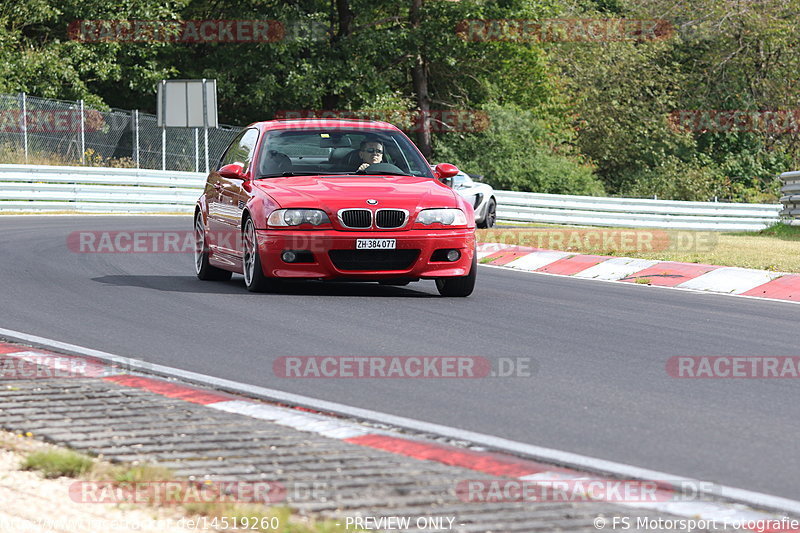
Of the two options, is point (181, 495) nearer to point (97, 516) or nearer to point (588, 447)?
point (97, 516)

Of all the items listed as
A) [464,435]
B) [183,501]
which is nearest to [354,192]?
[464,435]

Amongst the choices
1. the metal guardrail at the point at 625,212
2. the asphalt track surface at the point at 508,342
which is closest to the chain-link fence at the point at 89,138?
the metal guardrail at the point at 625,212

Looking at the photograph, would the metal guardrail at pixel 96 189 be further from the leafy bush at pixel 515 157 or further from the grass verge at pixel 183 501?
the grass verge at pixel 183 501

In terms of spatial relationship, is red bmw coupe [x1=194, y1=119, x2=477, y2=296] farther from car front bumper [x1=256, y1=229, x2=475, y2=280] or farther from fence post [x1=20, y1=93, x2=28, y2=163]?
fence post [x1=20, y1=93, x2=28, y2=163]

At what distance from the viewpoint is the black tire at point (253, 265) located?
445 inches

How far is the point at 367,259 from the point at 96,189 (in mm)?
19558

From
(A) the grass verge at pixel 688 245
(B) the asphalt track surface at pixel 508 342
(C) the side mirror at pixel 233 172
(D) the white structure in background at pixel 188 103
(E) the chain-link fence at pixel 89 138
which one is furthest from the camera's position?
(D) the white structure in background at pixel 188 103

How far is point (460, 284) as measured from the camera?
38.3 feet

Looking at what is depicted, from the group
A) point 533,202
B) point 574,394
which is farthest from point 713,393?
point 533,202

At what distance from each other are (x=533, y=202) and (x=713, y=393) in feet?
85.6

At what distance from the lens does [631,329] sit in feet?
32.1

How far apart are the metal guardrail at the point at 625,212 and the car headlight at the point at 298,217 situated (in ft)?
71.7

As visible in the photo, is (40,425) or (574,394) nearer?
(40,425)

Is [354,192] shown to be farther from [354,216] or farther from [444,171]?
[444,171]
